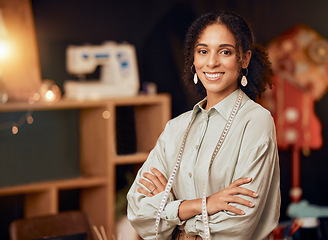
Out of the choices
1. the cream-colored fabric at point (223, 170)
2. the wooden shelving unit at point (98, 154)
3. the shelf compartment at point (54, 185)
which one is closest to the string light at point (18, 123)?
the wooden shelving unit at point (98, 154)

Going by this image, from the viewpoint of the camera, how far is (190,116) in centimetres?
183

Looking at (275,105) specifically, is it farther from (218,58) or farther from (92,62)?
(218,58)

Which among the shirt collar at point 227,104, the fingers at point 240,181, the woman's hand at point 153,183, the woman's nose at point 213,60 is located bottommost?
the woman's hand at point 153,183

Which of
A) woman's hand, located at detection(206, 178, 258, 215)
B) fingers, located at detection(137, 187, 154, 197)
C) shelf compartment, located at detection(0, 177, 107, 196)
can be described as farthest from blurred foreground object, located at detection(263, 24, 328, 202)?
woman's hand, located at detection(206, 178, 258, 215)

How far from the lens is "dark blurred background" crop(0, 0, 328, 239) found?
4188 millimetres

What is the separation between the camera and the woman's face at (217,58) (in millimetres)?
1658

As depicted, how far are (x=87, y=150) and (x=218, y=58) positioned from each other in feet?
8.78

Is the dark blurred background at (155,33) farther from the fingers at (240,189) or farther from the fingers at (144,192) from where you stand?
the fingers at (240,189)

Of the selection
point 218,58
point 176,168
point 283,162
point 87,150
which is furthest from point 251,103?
point 283,162

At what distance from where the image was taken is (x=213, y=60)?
1646 millimetres

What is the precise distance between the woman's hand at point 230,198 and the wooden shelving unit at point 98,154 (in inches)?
89.4

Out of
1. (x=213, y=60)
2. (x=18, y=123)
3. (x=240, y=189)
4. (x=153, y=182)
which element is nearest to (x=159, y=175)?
(x=153, y=182)

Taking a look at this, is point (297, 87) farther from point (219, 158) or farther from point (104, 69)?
point (219, 158)

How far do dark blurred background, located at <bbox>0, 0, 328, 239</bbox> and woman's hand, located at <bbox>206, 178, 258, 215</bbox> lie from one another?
2742 mm
